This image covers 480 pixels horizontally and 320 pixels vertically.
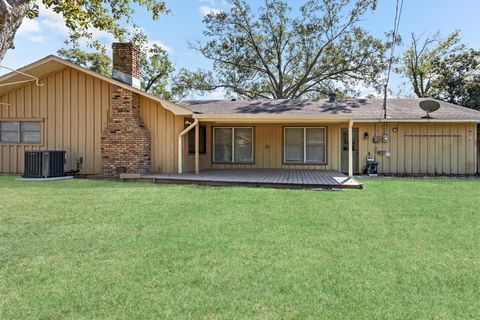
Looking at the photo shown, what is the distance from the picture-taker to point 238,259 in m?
3.46

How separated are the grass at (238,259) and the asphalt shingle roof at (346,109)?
6.82 metres

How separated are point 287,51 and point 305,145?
1267 cm

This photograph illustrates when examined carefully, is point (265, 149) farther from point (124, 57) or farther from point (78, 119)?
point (78, 119)

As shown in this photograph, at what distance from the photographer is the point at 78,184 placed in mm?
8781

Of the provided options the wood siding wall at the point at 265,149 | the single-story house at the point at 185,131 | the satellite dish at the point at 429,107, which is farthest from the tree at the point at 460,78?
the wood siding wall at the point at 265,149

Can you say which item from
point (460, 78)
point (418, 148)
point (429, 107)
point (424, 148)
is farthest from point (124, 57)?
Answer: point (460, 78)

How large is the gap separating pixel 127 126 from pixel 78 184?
8.23 feet

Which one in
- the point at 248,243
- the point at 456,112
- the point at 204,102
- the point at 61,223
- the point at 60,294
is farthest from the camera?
the point at 204,102

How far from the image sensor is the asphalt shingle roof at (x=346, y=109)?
41.0 ft

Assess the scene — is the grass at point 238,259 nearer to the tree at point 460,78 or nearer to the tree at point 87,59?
the tree at point 460,78

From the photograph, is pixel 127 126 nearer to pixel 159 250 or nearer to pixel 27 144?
pixel 27 144

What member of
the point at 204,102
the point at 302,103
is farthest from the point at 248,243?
the point at 204,102

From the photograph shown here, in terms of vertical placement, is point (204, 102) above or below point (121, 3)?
below

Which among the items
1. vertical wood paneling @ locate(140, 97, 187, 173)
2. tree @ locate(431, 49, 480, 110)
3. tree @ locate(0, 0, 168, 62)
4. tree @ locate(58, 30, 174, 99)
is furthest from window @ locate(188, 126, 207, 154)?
tree @ locate(431, 49, 480, 110)
